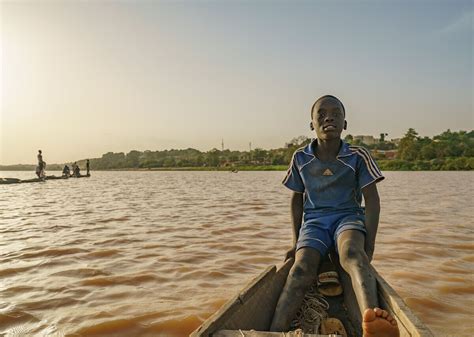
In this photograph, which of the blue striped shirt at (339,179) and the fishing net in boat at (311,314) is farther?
the blue striped shirt at (339,179)

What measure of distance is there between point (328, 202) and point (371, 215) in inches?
12.8

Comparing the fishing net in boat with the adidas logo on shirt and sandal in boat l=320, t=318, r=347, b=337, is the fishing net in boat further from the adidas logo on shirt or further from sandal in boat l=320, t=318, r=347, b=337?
the adidas logo on shirt

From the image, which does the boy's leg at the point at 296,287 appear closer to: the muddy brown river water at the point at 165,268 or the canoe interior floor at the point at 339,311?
the canoe interior floor at the point at 339,311

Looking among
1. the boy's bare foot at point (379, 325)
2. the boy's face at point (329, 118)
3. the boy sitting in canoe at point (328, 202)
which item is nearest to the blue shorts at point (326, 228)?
the boy sitting in canoe at point (328, 202)

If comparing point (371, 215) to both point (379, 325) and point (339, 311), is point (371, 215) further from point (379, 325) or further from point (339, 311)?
point (379, 325)

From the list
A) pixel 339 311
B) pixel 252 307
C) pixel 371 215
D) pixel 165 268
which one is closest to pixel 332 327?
pixel 339 311

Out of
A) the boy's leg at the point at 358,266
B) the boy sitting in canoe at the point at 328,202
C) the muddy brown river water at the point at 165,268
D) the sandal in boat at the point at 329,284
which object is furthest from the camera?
the muddy brown river water at the point at 165,268

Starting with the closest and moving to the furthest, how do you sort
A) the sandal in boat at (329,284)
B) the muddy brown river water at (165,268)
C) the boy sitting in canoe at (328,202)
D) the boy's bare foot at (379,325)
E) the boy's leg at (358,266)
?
the boy's bare foot at (379,325) → the boy's leg at (358,266) → the boy sitting in canoe at (328,202) → the sandal in boat at (329,284) → the muddy brown river water at (165,268)

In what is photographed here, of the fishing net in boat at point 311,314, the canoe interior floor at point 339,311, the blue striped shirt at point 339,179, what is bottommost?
the canoe interior floor at point 339,311

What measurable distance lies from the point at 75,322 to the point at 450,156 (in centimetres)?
7152

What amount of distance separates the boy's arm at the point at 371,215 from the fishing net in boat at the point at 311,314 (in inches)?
18.5

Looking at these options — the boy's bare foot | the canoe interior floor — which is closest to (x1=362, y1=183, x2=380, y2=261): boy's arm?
the canoe interior floor

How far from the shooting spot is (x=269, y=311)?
2457 millimetres

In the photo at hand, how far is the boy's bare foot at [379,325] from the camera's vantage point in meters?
1.56
